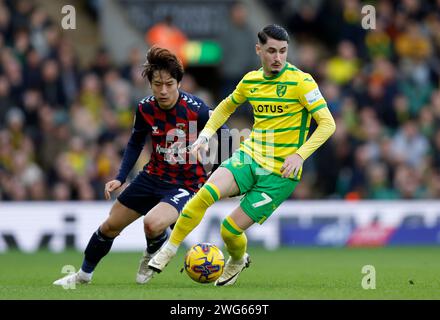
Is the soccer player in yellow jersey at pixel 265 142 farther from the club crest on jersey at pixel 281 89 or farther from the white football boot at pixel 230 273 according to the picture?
the white football boot at pixel 230 273

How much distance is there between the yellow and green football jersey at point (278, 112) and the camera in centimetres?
951

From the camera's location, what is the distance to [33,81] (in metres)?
18.1

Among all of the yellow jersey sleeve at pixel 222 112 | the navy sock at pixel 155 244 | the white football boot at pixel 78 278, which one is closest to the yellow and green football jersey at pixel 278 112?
the yellow jersey sleeve at pixel 222 112

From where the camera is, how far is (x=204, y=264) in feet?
31.4

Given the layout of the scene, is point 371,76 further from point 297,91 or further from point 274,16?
point 297,91

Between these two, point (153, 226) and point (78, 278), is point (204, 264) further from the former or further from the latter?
point (78, 278)

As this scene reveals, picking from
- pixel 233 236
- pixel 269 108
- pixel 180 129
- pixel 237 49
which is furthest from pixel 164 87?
pixel 237 49

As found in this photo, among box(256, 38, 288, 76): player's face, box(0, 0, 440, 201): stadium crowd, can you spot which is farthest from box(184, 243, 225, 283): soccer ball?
box(0, 0, 440, 201): stadium crowd

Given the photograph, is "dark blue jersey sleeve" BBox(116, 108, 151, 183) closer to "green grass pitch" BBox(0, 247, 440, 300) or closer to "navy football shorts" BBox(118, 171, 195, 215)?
"navy football shorts" BBox(118, 171, 195, 215)

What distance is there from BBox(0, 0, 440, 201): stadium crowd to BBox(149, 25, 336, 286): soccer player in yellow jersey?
8.07 m

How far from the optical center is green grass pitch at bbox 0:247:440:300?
345 inches

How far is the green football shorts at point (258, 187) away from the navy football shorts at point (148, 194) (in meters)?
0.56

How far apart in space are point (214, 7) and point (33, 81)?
4.40 metres

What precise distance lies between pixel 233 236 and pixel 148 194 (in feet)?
3.12
